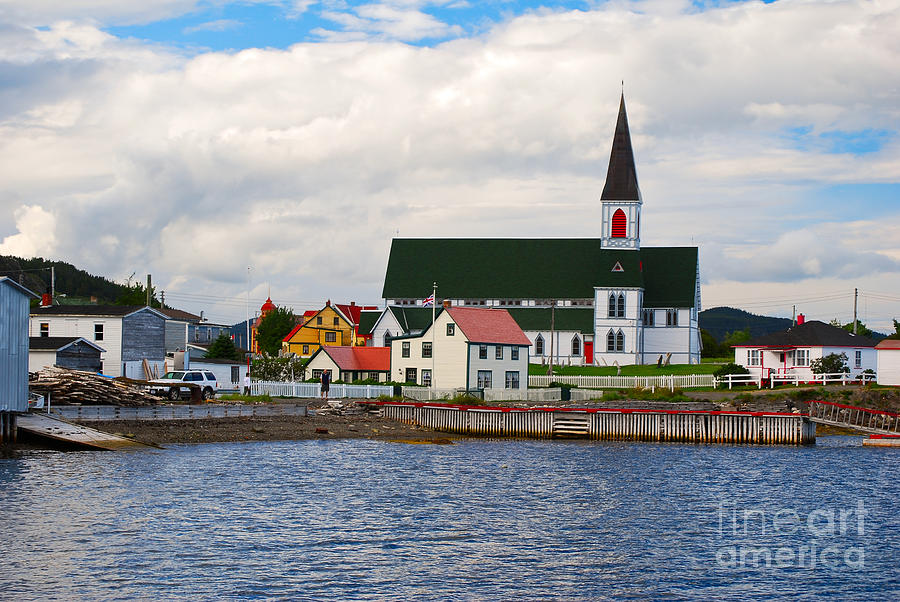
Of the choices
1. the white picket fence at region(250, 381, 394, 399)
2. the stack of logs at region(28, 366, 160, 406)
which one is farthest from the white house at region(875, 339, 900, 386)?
the stack of logs at region(28, 366, 160, 406)

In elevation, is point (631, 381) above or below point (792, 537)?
above

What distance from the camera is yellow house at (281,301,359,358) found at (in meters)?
110

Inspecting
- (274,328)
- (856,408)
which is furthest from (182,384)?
(274,328)

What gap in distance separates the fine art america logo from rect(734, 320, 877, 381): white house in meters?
38.0

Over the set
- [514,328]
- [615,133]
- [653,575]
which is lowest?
[653,575]

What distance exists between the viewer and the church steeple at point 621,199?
347ft

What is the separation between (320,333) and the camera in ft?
362

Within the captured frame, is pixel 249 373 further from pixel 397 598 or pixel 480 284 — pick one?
pixel 397 598

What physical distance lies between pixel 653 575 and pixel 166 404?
33101mm

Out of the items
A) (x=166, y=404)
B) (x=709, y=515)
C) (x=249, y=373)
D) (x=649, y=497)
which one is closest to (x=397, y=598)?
(x=709, y=515)

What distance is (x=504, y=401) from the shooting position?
66562 mm

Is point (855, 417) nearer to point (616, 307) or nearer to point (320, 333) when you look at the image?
point (616, 307)

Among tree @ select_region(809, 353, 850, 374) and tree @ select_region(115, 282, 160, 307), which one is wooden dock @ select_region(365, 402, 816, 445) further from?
tree @ select_region(115, 282, 160, 307)

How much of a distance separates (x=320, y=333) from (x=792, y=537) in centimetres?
8413
